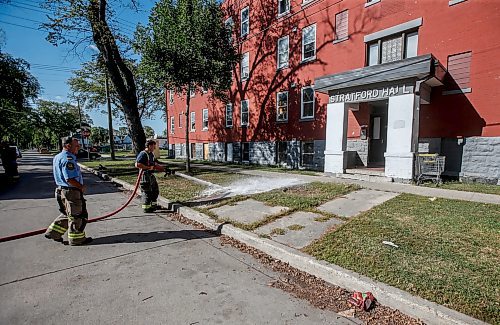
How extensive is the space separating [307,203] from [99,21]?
1398 centimetres

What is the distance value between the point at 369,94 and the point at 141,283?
1002cm

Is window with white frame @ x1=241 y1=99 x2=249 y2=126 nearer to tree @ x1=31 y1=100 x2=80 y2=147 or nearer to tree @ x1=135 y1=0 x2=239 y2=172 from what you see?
tree @ x1=135 y1=0 x2=239 y2=172

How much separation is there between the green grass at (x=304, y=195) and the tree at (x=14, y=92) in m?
28.0

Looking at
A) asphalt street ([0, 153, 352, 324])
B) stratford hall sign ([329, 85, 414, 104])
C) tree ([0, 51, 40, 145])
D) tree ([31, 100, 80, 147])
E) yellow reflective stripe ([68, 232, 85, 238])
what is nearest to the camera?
asphalt street ([0, 153, 352, 324])

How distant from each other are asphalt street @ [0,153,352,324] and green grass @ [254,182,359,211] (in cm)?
231

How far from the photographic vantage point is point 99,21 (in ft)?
43.5

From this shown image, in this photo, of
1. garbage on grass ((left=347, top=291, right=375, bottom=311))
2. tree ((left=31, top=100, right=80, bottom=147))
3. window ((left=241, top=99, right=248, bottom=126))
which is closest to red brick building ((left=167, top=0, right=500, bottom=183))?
window ((left=241, top=99, right=248, bottom=126))

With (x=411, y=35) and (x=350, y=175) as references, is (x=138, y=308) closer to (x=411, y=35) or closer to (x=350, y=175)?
(x=350, y=175)

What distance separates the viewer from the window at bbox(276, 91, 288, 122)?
17031 mm

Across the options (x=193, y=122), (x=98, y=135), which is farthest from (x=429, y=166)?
(x=98, y=135)

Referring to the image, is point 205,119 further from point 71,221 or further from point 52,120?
point 52,120

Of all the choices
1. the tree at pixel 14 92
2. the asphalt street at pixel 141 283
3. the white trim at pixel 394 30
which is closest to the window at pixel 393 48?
the white trim at pixel 394 30

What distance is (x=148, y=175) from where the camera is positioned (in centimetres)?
707

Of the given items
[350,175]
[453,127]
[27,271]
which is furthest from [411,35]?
[27,271]
